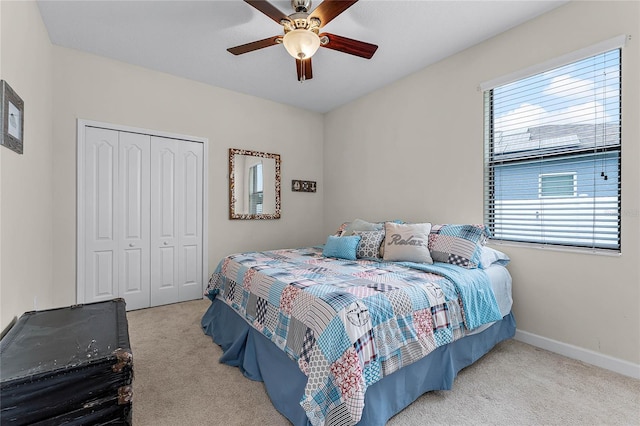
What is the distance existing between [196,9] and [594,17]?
10.1ft

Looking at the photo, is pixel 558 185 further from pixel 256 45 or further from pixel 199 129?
pixel 199 129

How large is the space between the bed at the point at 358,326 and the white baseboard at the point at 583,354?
18 cm

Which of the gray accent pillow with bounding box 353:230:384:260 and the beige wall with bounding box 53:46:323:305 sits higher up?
the beige wall with bounding box 53:46:323:305

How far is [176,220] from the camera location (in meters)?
3.70

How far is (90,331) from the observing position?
4.80 feet

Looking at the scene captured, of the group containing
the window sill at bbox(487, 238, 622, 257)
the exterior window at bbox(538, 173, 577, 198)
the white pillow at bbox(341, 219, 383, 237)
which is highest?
the exterior window at bbox(538, 173, 577, 198)

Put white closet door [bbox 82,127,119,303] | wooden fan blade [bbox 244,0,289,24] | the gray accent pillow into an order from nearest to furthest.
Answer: wooden fan blade [bbox 244,0,289,24] < the gray accent pillow < white closet door [bbox 82,127,119,303]

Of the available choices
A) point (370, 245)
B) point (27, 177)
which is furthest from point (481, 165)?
point (27, 177)

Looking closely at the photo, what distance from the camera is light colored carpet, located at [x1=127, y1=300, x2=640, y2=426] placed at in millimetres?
1659

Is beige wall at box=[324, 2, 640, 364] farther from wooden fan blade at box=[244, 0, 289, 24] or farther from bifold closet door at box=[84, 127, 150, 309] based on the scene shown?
bifold closet door at box=[84, 127, 150, 309]

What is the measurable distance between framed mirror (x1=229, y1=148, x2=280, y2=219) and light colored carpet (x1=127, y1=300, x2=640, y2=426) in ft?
6.77

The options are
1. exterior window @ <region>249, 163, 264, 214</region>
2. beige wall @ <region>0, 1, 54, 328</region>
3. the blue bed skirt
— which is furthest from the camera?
exterior window @ <region>249, 163, 264, 214</region>

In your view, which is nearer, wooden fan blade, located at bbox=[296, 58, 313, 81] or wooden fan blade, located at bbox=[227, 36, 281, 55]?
wooden fan blade, located at bbox=[227, 36, 281, 55]

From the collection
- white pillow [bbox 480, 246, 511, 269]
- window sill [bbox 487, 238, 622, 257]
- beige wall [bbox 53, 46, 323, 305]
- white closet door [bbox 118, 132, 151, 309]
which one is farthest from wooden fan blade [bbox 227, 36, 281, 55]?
window sill [bbox 487, 238, 622, 257]
